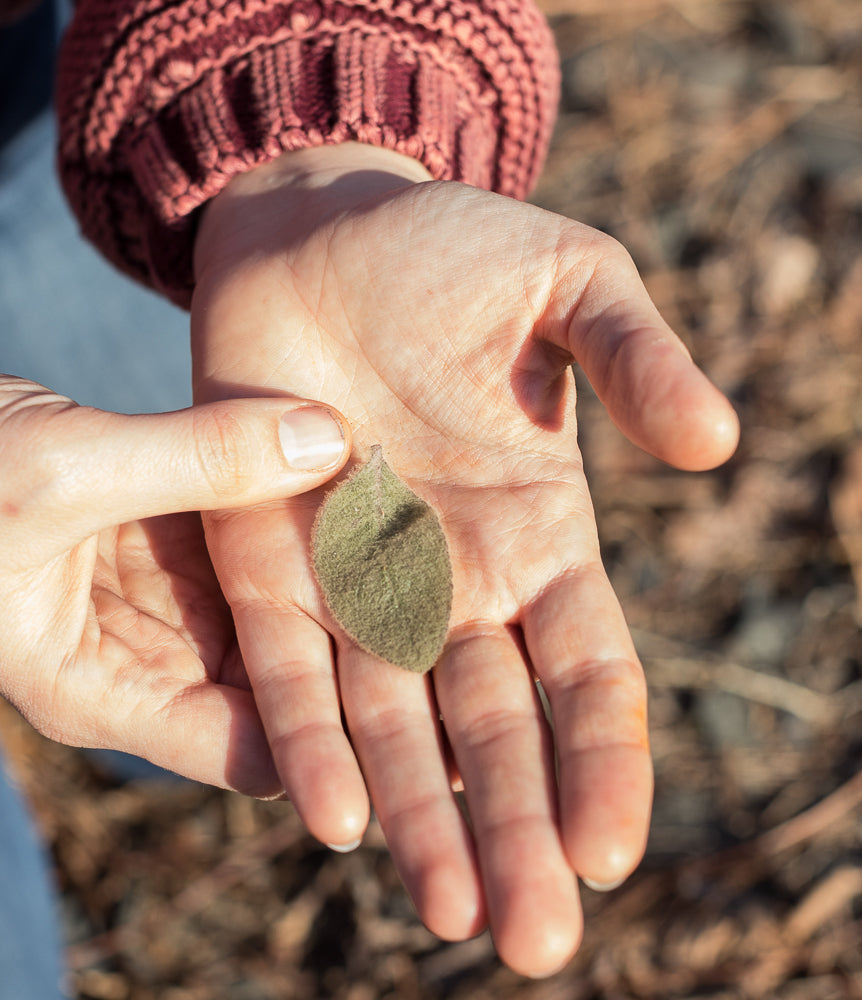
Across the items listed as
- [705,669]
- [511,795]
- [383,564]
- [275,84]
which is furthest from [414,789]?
[705,669]

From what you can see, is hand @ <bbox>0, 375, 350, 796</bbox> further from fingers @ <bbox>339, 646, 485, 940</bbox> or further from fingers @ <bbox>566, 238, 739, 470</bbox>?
fingers @ <bbox>566, 238, 739, 470</bbox>

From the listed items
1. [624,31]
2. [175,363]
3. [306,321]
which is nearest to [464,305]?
[306,321]

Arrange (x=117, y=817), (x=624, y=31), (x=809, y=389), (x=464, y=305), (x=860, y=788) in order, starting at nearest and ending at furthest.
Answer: (x=464, y=305), (x=860, y=788), (x=117, y=817), (x=809, y=389), (x=624, y=31)

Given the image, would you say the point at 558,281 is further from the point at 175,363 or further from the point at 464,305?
the point at 175,363

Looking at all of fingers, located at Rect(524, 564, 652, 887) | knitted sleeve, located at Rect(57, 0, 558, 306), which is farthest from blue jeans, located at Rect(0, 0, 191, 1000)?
fingers, located at Rect(524, 564, 652, 887)

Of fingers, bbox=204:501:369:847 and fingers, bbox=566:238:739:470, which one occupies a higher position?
fingers, bbox=566:238:739:470

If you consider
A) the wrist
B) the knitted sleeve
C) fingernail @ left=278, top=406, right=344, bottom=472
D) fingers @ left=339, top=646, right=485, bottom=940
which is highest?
the knitted sleeve

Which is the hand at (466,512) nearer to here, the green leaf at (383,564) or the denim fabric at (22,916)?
the green leaf at (383,564)
